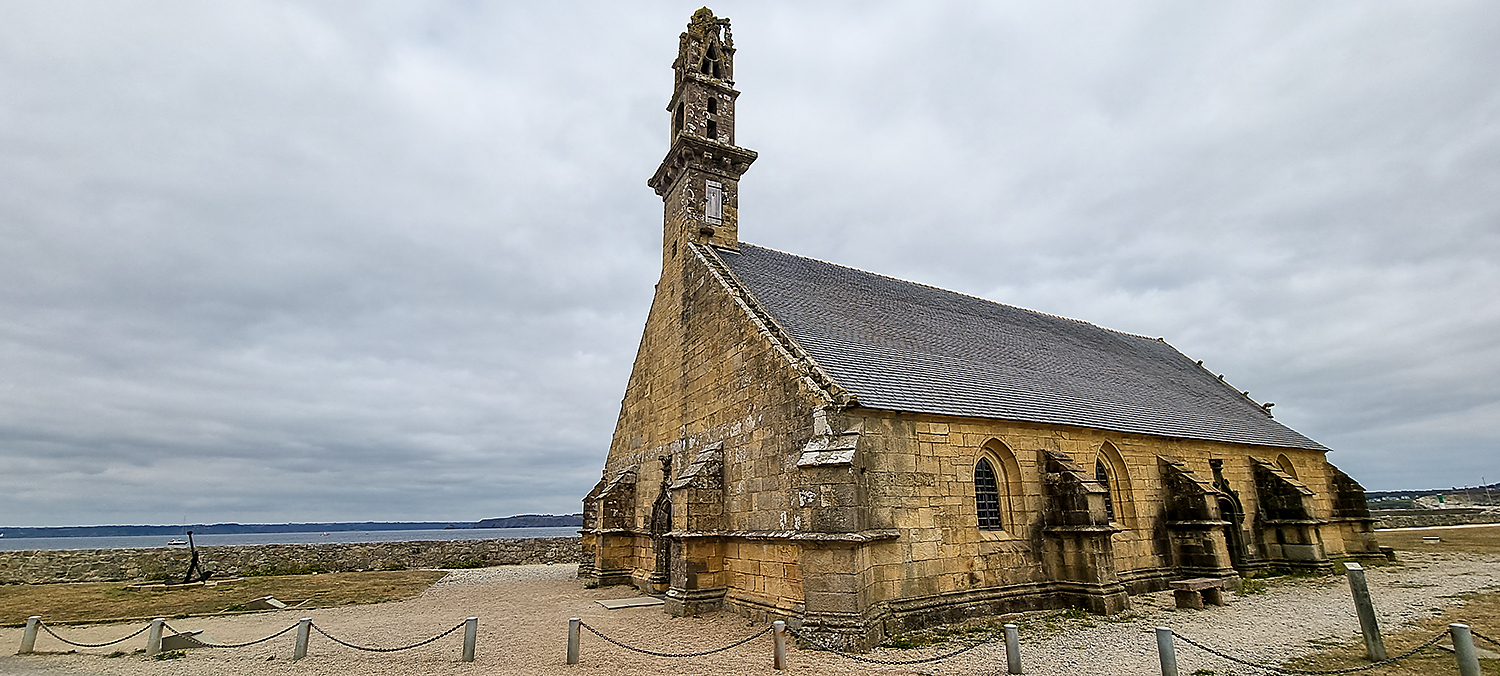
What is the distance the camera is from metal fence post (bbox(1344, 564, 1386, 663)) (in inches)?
363

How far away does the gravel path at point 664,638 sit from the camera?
31.3ft

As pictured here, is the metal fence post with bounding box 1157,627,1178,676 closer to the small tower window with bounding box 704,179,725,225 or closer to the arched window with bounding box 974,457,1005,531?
the arched window with bounding box 974,457,1005,531

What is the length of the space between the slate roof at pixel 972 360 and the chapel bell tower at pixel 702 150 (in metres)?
1.35

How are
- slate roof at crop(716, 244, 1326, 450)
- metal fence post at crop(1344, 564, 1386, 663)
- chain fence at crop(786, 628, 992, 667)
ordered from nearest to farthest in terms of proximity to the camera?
metal fence post at crop(1344, 564, 1386, 663), chain fence at crop(786, 628, 992, 667), slate roof at crop(716, 244, 1326, 450)

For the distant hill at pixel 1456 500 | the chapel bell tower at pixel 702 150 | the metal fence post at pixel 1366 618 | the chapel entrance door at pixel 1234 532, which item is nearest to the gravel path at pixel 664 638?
the metal fence post at pixel 1366 618

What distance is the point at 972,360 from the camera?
16109mm

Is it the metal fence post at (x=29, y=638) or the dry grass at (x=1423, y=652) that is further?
the metal fence post at (x=29, y=638)

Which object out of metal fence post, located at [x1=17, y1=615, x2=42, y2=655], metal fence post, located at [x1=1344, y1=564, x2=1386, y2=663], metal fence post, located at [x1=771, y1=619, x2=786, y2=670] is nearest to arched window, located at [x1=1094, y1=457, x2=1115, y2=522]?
metal fence post, located at [x1=1344, y1=564, x2=1386, y2=663]

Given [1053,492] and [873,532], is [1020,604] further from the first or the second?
[873,532]

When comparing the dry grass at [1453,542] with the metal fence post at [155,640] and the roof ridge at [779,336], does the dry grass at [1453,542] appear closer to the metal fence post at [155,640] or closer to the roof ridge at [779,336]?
the roof ridge at [779,336]

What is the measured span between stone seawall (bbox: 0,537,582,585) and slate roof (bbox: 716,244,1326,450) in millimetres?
14182

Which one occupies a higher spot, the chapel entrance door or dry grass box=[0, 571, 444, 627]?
the chapel entrance door

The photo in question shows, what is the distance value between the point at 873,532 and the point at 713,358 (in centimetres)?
627

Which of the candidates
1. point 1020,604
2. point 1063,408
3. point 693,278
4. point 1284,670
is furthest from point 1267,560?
point 693,278
